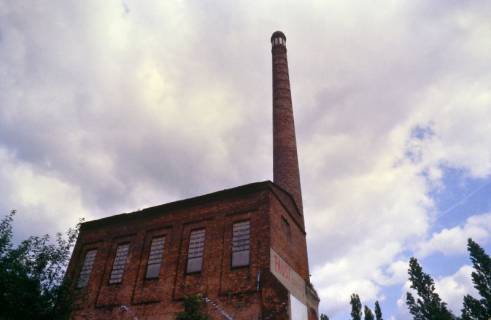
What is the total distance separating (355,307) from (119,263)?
94.4 feet

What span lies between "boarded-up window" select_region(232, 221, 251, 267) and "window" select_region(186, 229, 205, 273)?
146 cm

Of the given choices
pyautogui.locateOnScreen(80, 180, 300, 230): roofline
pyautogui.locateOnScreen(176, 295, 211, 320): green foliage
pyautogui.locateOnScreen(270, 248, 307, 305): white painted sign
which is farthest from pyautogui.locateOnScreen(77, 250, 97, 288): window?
pyautogui.locateOnScreen(270, 248, 307, 305): white painted sign

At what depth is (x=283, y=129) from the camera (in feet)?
62.5

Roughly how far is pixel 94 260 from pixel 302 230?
9.89 m

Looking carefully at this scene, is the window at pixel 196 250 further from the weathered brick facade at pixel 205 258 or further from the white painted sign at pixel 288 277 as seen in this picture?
the white painted sign at pixel 288 277

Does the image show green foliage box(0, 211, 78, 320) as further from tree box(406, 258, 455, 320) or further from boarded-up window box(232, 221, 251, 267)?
tree box(406, 258, 455, 320)

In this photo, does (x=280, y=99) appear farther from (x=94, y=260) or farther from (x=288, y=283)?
(x=94, y=260)

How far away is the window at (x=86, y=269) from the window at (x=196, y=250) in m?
5.69

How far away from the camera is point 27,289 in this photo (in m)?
9.59

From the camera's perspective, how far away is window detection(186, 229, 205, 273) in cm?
1272

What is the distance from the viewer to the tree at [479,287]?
2738 centimetres

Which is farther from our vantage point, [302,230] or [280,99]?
[280,99]

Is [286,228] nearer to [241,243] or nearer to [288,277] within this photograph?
[288,277]

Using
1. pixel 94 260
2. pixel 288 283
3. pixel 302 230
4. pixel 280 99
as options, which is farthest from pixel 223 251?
pixel 280 99
